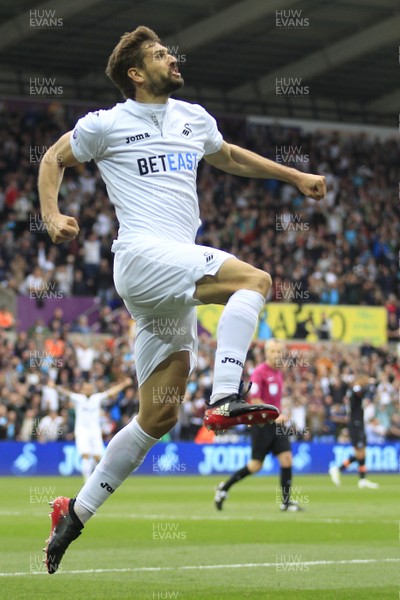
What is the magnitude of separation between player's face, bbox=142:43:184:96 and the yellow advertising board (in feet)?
81.2

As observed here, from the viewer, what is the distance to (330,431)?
31.4m

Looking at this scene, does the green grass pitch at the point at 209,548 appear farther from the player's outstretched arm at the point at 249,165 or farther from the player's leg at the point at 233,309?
the player's outstretched arm at the point at 249,165

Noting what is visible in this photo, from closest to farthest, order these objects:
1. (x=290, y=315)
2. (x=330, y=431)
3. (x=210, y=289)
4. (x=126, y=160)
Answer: (x=210, y=289) < (x=126, y=160) < (x=330, y=431) < (x=290, y=315)

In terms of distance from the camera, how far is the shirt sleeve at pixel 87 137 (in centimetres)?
710

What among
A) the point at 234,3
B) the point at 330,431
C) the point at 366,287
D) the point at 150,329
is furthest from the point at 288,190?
the point at 150,329

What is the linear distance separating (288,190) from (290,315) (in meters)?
5.80

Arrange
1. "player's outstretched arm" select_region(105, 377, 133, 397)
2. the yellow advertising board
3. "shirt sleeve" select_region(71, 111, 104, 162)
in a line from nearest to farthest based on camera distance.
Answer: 1. "shirt sleeve" select_region(71, 111, 104, 162)
2. "player's outstretched arm" select_region(105, 377, 133, 397)
3. the yellow advertising board

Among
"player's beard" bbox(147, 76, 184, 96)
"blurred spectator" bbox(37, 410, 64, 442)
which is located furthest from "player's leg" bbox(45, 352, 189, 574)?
"blurred spectator" bbox(37, 410, 64, 442)

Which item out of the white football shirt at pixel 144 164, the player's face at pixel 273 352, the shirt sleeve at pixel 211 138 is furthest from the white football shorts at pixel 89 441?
the white football shirt at pixel 144 164

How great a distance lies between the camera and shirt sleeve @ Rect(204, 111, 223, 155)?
7586 mm

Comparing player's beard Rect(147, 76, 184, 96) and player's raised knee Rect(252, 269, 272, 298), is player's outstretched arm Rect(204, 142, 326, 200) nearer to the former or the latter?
player's beard Rect(147, 76, 184, 96)

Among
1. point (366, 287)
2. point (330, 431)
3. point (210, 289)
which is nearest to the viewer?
point (210, 289)

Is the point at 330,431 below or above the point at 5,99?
below

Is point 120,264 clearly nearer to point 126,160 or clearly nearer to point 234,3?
point 126,160
